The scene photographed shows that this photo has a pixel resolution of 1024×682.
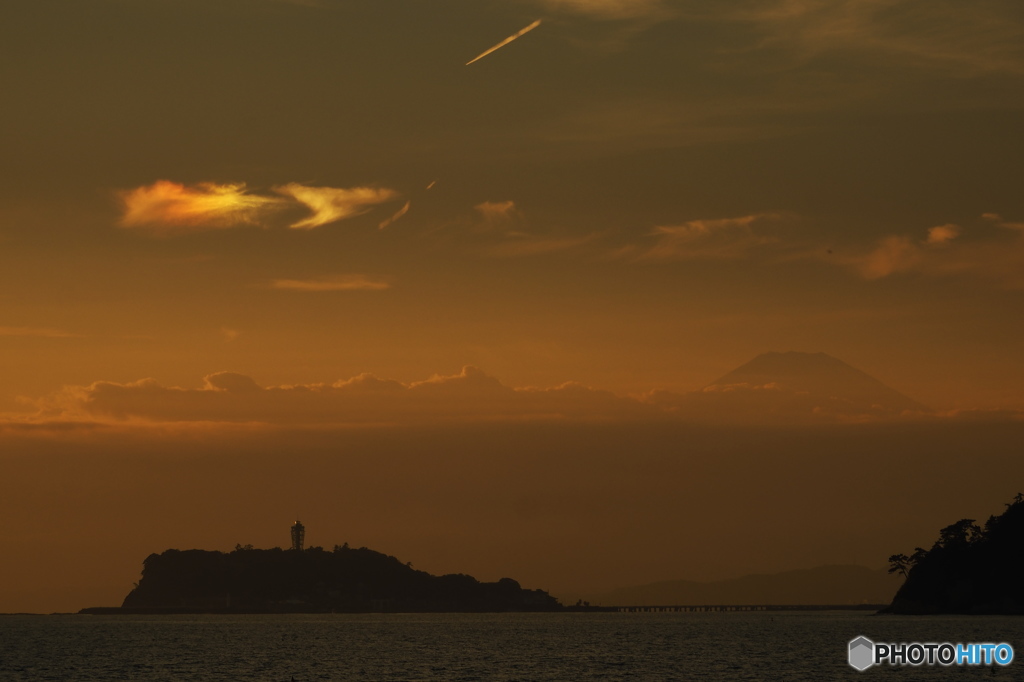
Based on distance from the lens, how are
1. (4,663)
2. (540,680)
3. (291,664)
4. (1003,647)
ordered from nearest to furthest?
(540,680) → (1003,647) → (291,664) → (4,663)

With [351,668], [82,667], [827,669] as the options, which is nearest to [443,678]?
[351,668]

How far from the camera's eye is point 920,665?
17125 centimetres

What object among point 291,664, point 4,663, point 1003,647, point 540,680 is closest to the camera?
point 540,680

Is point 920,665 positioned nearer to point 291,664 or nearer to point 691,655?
point 691,655

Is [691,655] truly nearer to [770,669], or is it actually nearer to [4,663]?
[770,669]

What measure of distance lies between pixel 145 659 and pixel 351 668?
47.1 metres

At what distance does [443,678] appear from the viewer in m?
148

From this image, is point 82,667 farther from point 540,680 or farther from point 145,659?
point 540,680

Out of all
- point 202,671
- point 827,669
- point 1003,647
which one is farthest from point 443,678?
point 1003,647

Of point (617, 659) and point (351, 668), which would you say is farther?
point (617, 659)

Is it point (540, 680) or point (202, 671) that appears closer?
point (540, 680)

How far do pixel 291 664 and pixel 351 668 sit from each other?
1454 cm

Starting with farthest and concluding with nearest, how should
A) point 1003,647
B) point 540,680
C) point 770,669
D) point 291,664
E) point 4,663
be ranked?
point 4,663 → point 291,664 → point 1003,647 → point 770,669 → point 540,680

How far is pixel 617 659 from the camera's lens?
186125 mm
